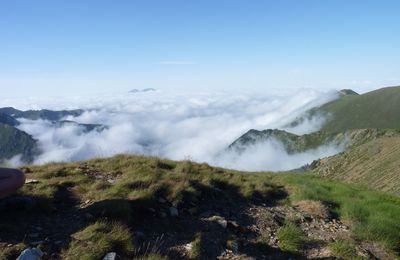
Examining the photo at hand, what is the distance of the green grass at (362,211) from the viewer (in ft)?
36.7

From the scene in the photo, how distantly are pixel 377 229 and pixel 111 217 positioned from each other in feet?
26.2

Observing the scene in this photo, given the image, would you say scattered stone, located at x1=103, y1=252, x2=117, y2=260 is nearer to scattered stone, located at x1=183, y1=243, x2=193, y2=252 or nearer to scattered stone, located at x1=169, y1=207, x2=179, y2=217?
scattered stone, located at x1=183, y1=243, x2=193, y2=252

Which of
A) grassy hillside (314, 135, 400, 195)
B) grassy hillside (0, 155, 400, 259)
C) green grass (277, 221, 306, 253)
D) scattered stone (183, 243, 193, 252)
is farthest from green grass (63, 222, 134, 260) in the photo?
grassy hillside (314, 135, 400, 195)

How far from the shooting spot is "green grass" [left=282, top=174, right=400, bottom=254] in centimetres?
1118

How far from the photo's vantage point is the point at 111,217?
9.84m

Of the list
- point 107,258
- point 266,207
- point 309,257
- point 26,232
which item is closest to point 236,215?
point 266,207

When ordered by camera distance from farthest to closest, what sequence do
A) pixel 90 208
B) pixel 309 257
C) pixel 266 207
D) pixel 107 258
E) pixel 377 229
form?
pixel 266 207 → pixel 377 229 → pixel 90 208 → pixel 309 257 → pixel 107 258

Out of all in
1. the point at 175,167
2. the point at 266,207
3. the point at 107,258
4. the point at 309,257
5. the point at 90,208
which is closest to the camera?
the point at 107,258

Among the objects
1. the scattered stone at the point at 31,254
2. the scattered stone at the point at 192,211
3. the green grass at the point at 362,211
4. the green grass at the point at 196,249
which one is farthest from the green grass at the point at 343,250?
the scattered stone at the point at 31,254

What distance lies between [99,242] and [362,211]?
9816 mm

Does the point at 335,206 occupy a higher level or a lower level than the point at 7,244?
lower

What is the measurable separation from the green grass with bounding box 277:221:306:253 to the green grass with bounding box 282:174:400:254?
1974 millimetres

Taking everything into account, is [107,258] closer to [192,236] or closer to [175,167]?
[192,236]

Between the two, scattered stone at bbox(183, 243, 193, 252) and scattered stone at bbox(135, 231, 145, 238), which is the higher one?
scattered stone at bbox(135, 231, 145, 238)
